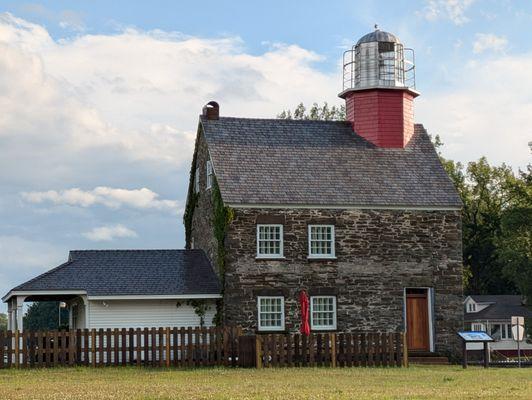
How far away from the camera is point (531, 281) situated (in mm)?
53656

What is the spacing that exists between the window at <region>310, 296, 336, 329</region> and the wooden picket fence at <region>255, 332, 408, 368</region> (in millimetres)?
4620

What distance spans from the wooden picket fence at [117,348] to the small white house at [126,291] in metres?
2.87

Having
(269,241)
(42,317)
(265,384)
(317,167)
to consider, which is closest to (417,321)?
(269,241)

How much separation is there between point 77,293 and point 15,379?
800 cm

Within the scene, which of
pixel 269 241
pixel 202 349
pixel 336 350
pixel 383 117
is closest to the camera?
pixel 336 350

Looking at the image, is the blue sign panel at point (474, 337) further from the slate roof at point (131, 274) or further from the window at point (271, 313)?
the slate roof at point (131, 274)

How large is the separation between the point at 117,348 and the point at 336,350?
659 cm

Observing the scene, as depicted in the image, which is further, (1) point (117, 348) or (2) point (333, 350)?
(1) point (117, 348)

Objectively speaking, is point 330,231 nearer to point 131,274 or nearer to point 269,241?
point 269,241

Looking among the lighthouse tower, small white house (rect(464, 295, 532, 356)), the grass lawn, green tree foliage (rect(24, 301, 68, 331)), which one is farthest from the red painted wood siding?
green tree foliage (rect(24, 301, 68, 331))

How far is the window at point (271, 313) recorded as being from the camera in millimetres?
34375

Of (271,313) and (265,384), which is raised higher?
(271,313)

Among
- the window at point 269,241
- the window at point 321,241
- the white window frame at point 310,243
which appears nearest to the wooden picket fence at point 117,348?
the window at point 269,241

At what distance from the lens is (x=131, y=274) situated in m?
34.5
